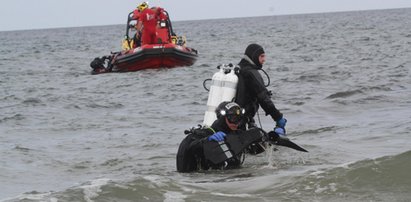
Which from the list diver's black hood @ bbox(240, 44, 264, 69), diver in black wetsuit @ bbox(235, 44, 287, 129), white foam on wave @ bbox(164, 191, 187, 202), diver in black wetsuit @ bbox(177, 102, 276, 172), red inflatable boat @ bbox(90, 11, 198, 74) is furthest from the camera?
red inflatable boat @ bbox(90, 11, 198, 74)

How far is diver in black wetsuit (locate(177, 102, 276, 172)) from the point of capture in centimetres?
766

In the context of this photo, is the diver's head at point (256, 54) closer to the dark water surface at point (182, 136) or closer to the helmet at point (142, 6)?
the dark water surface at point (182, 136)

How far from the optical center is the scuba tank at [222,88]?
26.8 ft

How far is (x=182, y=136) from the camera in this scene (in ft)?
39.0

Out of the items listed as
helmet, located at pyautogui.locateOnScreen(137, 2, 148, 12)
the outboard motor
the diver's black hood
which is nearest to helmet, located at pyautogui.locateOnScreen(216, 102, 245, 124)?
the diver's black hood

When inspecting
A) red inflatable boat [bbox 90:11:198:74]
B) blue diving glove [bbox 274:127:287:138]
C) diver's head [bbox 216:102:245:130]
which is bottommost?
red inflatable boat [bbox 90:11:198:74]

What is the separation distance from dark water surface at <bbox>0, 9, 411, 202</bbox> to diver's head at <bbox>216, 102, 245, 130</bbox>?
557mm

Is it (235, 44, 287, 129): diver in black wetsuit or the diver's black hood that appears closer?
(235, 44, 287, 129): diver in black wetsuit

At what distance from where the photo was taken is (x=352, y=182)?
267 inches

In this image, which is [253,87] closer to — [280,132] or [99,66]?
[280,132]

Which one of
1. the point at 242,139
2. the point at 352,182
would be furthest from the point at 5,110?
the point at 352,182

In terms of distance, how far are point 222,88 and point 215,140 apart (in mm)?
829

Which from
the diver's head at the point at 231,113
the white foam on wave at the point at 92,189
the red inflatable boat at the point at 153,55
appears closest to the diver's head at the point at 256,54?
the diver's head at the point at 231,113

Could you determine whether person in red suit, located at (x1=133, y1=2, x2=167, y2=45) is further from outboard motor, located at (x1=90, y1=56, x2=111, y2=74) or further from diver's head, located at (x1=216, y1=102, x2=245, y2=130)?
diver's head, located at (x1=216, y1=102, x2=245, y2=130)
